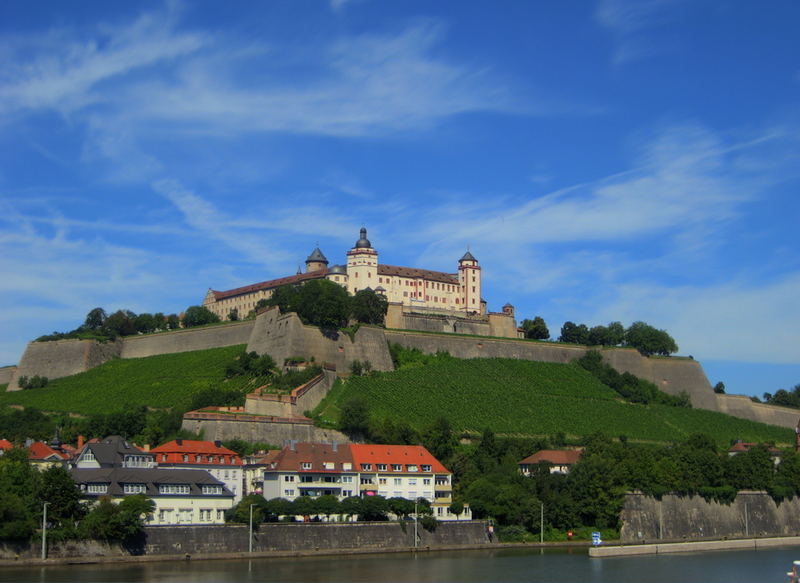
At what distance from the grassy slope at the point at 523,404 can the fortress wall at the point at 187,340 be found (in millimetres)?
14963

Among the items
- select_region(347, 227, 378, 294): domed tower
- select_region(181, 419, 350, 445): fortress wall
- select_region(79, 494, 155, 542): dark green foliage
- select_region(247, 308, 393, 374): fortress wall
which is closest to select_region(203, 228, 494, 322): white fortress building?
select_region(347, 227, 378, 294): domed tower

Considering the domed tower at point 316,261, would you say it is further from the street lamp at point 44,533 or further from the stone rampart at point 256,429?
the street lamp at point 44,533

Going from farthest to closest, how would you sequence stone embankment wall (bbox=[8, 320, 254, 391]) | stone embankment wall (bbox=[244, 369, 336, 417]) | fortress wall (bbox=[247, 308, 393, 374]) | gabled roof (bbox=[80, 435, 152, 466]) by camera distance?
stone embankment wall (bbox=[8, 320, 254, 391])
fortress wall (bbox=[247, 308, 393, 374])
stone embankment wall (bbox=[244, 369, 336, 417])
gabled roof (bbox=[80, 435, 152, 466])

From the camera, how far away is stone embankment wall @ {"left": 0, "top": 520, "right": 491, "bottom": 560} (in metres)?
47.5

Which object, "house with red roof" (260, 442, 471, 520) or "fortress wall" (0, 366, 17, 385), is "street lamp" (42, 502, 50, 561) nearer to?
"house with red roof" (260, 442, 471, 520)

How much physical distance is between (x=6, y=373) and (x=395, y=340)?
33958 mm

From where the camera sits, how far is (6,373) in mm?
97125

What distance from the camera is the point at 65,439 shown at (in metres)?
68.9

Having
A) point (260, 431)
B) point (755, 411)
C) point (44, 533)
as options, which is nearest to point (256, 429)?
point (260, 431)

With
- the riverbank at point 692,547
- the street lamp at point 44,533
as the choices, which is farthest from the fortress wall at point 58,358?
the riverbank at point 692,547

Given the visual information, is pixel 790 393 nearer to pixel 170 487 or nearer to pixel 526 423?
pixel 526 423

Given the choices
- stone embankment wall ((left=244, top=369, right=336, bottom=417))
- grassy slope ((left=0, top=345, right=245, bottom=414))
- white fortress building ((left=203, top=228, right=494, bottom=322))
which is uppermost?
white fortress building ((left=203, top=228, right=494, bottom=322))

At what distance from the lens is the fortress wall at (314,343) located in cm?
8238

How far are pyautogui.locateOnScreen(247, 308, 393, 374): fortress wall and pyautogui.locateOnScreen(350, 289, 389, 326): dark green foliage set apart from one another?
107 inches
